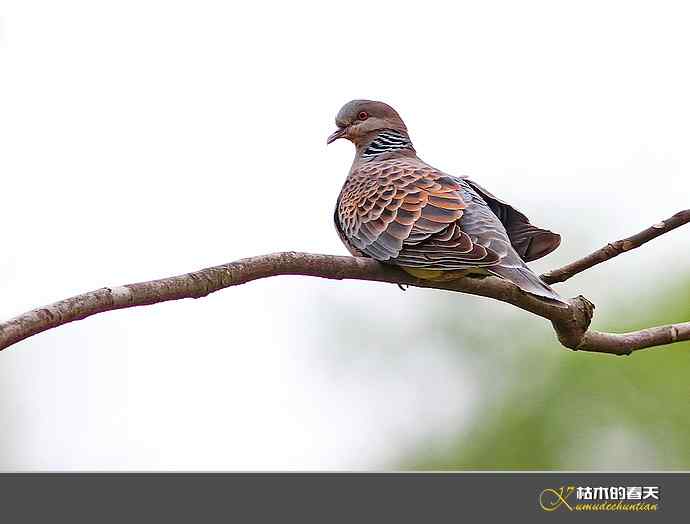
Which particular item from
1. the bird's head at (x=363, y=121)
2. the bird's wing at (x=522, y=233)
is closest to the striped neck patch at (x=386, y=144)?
the bird's head at (x=363, y=121)

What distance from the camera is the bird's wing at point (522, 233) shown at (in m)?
5.80

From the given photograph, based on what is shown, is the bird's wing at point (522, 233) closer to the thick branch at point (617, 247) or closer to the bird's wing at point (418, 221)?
the bird's wing at point (418, 221)

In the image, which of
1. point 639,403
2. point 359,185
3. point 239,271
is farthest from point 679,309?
point 239,271

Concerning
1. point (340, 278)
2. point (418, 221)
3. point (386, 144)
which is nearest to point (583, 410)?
point (386, 144)

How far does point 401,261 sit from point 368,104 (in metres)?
2.16

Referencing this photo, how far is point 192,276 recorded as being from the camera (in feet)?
11.7

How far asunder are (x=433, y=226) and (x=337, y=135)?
6.21 ft

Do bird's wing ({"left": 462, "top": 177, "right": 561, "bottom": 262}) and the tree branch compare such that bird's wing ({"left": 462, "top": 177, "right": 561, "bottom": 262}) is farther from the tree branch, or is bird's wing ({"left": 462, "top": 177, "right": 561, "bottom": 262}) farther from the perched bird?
the tree branch

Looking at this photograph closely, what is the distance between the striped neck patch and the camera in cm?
684

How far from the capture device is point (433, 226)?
5320 mm

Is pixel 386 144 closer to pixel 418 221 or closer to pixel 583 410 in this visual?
pixel 418 221

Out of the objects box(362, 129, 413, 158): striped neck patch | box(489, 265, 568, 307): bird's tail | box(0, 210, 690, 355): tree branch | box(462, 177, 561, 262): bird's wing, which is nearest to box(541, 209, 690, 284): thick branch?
box(0, 210, 690, 355): tree branch

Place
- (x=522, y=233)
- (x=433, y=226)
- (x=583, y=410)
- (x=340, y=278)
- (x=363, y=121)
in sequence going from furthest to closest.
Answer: (x=583, y=410) < (x=363, y=121) < (x=522, y=233) < (x=433, y=226) < (x=340, y=278)
